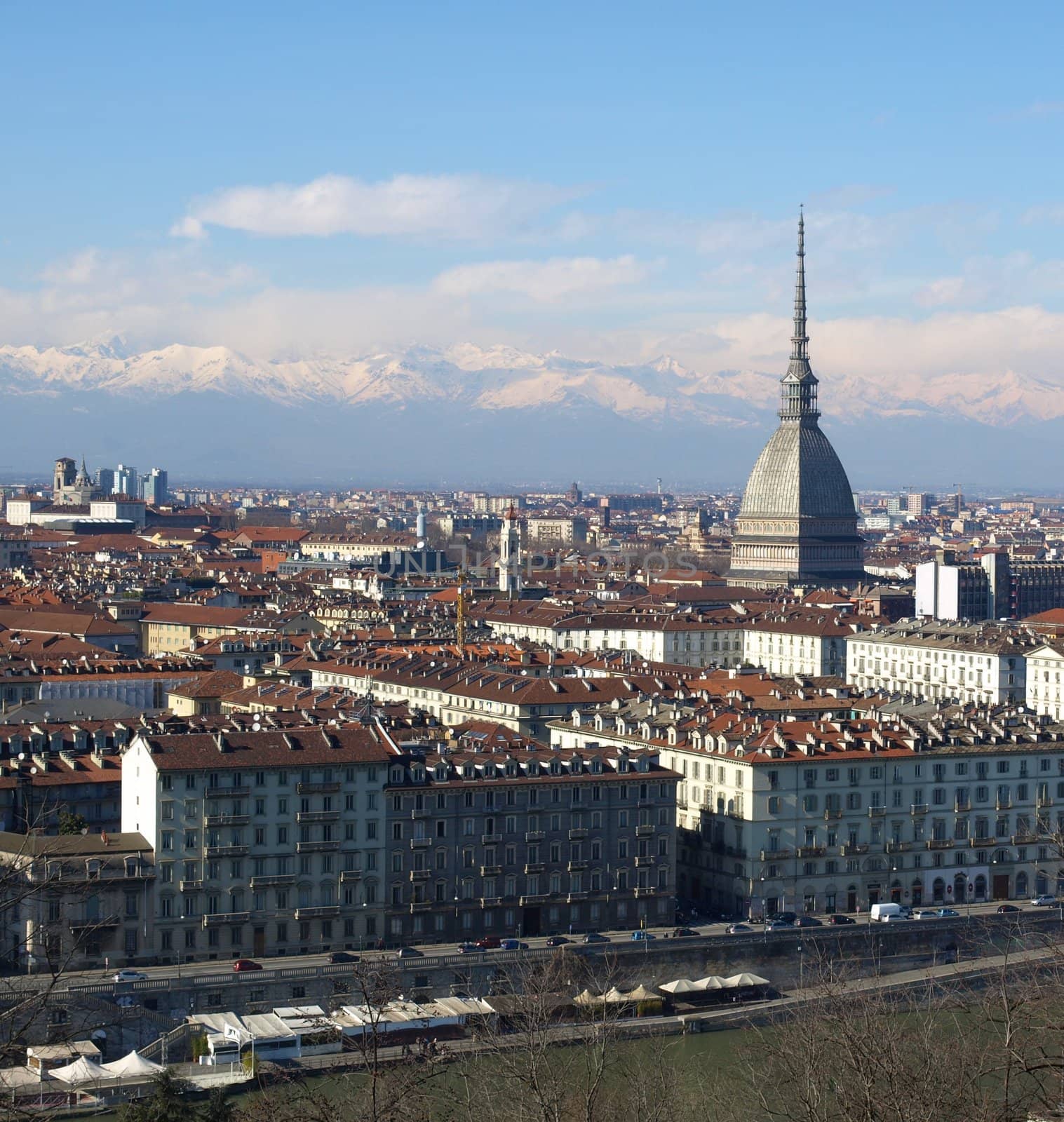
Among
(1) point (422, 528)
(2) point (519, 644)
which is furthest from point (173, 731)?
(1) point (422, 528)

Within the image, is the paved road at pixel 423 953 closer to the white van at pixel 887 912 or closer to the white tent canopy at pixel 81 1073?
the white van at pixel 887 912

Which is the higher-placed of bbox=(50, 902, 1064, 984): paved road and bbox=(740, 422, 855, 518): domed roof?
bbox=(740, 422, 855, 518): domed roof

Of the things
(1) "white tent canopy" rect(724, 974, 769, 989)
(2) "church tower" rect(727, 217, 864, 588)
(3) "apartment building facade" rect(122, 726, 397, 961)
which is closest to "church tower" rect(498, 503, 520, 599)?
(2) "church tower" rect(727, 217, 864, 588)

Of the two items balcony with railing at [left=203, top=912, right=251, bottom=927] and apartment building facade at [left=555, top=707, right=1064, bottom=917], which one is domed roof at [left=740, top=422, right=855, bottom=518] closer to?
apartment building facade at [left=555, top=707, right=1064, bottom=917]

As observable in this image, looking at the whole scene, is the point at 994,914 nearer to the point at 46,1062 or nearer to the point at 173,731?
the point at 173,731

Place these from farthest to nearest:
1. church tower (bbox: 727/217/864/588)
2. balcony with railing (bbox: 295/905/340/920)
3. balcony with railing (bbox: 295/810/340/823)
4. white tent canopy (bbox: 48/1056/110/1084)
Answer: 1. church tower (bbox: 727/217/864/588)
2. balcony with railing (bbox: 295/810/340/823)
3. balcony with railing (bbox: 295/905/340/920)
4. white tent canopy (bbox: 48/1056/110/1084)

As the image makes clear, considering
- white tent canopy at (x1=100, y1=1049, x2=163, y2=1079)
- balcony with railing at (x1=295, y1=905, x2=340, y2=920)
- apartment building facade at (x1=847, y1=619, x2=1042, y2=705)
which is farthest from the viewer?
apartment building facade at (x1=847, y1=619, x2=1042, y2=705)
